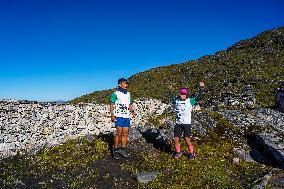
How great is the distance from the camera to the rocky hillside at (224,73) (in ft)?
190

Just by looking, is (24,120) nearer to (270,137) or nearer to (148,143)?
(148,143)

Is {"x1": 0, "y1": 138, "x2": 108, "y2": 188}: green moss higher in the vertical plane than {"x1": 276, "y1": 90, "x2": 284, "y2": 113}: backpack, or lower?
lower

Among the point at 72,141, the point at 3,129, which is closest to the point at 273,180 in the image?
the point at 72,141

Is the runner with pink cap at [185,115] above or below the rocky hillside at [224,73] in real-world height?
below

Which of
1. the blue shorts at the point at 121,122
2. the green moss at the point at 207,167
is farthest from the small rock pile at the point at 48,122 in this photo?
the green moss at the point at 207,167

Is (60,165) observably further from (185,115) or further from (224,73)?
(224,73)

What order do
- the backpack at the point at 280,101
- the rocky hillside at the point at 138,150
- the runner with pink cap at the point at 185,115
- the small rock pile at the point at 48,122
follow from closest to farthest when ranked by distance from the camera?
the rocky hillside at the point at 138,150 < the runner with pink cap at the point at 185,115 < the small rock pile at the point at 48,122 < the backpack at the point at 280,101

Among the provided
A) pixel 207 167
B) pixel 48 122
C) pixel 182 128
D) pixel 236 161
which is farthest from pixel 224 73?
pixel 207 167

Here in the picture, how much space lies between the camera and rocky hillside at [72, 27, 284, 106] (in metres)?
58.0

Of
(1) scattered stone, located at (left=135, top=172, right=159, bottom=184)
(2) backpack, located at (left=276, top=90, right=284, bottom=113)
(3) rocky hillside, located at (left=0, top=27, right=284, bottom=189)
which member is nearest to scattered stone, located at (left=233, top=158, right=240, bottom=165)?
(3) rocky hillside, located at (left=0, top=27, right=284, bottom=189)

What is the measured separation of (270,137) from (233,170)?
11.9ft

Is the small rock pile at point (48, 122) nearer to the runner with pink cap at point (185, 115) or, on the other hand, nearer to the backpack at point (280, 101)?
the runner with pink cap at point (185, 115)

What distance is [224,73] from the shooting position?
68062mm

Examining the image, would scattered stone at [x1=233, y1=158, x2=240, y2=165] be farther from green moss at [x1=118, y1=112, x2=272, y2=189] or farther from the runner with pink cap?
the runner with pink cap
